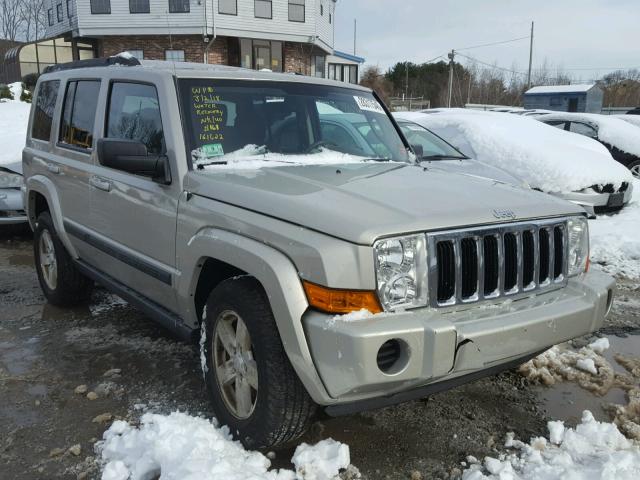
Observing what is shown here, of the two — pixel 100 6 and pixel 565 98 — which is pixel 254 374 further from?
pixel 565 98

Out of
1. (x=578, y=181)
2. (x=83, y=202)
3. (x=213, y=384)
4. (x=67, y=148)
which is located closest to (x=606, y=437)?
(x=213, y=384)

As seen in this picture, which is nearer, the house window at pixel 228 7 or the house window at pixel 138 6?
the house window at pixel 228 7

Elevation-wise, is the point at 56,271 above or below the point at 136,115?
below

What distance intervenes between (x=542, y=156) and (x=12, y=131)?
817cm

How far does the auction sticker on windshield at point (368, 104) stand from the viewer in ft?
13.5

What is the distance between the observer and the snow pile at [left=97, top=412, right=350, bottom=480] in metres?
2.54

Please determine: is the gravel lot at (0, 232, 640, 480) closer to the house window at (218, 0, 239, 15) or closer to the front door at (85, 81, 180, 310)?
the front door at (85, 81, 180, 310)

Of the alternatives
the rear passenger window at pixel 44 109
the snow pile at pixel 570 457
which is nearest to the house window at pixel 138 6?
the rear passenger window at pixel 44 109

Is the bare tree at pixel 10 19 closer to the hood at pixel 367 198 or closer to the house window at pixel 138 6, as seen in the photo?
the house window at pixel 138 6

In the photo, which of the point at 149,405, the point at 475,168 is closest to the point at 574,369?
the point at 149,405

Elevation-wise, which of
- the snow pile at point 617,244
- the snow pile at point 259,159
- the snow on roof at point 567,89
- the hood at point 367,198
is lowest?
the snow pile at point 617,244

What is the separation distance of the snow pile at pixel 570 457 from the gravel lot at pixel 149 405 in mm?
120

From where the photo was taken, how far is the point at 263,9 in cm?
2766

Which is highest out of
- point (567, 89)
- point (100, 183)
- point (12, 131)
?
point (567, 89)
